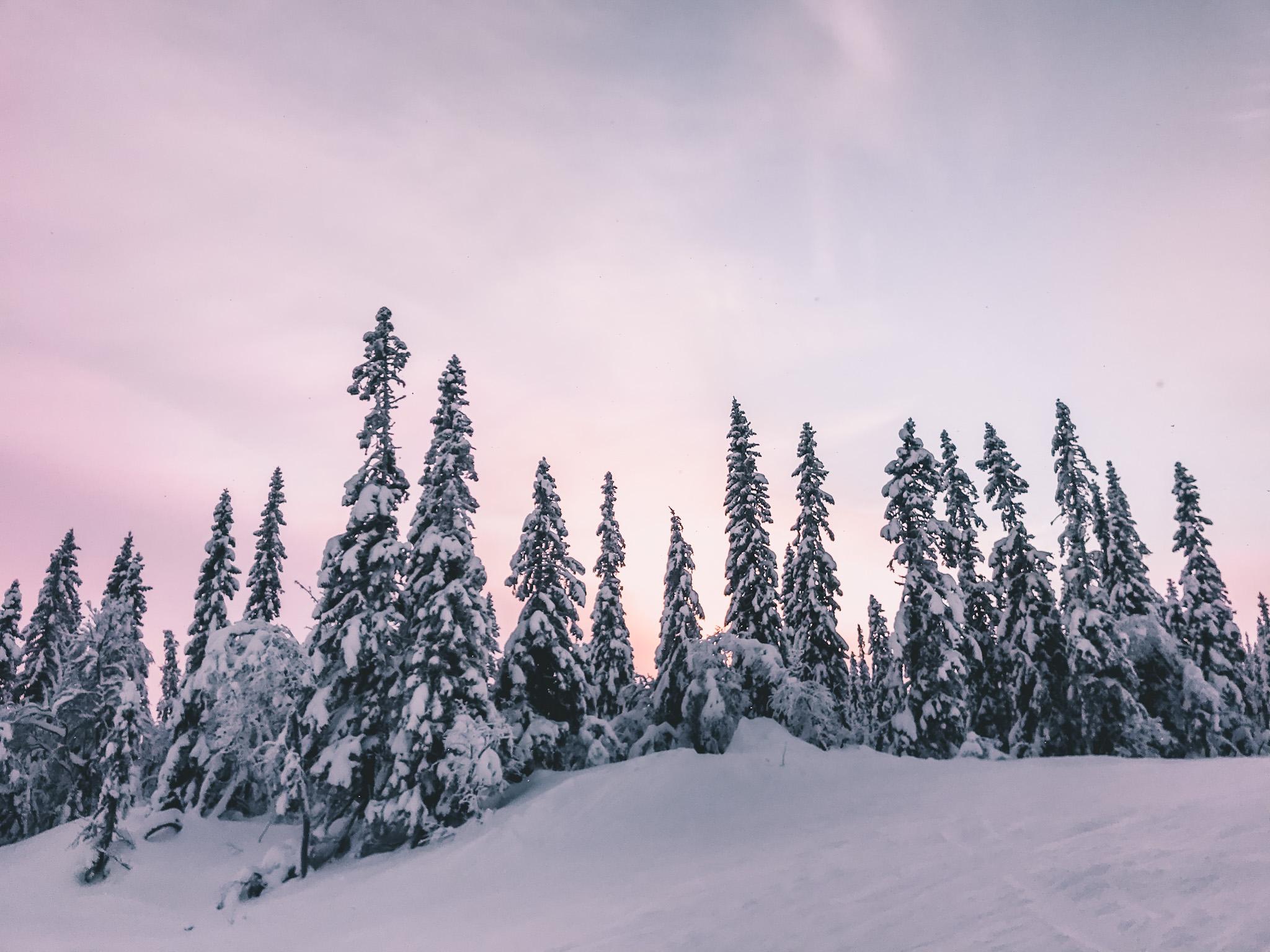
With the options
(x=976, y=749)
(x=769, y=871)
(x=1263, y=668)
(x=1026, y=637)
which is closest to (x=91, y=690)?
(x=769, y=871)

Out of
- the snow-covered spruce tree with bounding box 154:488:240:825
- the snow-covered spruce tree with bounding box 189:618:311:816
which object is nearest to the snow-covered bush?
the snow-covered spruce tree with bounding box 189:618:311:816

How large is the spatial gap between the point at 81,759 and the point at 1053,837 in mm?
40592

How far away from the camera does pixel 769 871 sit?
12.5 m

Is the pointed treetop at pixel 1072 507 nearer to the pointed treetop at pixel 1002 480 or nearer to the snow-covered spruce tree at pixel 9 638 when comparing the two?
the pointed treetop at pixel 1002 480

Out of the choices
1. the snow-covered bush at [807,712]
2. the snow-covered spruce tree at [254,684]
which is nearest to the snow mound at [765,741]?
the snow-covered bush at [807,712]

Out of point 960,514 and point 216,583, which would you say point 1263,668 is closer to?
point 960,514

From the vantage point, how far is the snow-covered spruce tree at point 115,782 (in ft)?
78.1

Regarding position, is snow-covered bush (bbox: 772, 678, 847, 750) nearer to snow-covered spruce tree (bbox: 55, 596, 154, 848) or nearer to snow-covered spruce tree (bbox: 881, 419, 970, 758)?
snow-covered spruce tree (bbox: 881, 419, 970, 758)

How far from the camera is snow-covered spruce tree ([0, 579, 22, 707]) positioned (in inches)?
1469

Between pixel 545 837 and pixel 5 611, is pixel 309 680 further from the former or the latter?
pixel 5 611

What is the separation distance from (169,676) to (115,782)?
43.2 metres

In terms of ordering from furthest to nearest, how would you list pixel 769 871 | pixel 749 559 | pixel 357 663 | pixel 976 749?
pixel 749 559
pixel 976 749
pixel 357 663
pixel 769 871

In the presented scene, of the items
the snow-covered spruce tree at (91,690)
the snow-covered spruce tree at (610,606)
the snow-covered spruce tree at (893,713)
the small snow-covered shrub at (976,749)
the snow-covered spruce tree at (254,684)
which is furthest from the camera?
the snow-covered spruce tree at (610,606)

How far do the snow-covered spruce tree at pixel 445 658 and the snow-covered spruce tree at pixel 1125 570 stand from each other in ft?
96.8
